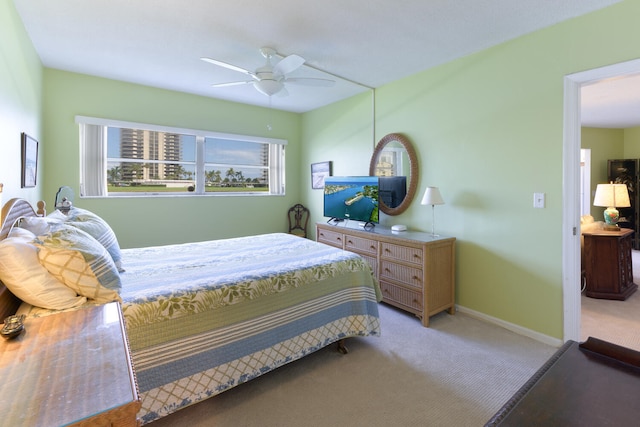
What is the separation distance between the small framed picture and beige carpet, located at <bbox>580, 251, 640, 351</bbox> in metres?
3.53

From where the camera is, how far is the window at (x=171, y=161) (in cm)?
384

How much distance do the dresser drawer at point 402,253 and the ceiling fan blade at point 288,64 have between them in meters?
1.92

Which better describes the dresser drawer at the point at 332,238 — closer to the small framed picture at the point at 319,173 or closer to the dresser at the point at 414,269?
the dresser at the point at 414,269

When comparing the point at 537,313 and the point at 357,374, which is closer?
the point at 357,374

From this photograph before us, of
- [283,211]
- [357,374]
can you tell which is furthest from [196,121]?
[357,374]

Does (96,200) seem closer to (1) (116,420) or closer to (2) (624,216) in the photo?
(1) (116,420)

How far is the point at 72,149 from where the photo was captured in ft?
12.0

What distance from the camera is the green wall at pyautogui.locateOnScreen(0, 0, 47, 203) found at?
2039 millimetres

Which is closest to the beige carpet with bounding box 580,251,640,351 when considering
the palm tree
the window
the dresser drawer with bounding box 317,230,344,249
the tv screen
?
the tv screen

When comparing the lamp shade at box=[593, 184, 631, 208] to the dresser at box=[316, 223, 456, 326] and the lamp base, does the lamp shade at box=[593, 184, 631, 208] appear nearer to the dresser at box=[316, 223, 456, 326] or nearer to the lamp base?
the lamp base

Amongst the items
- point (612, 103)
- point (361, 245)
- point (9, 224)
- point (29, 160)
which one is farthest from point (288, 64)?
point (612, 103)

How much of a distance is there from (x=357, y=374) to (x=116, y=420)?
1.76 meters

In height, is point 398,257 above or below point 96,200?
below

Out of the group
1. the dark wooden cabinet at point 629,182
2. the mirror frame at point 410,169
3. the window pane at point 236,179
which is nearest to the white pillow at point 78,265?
the mirror frame at point 410,169
